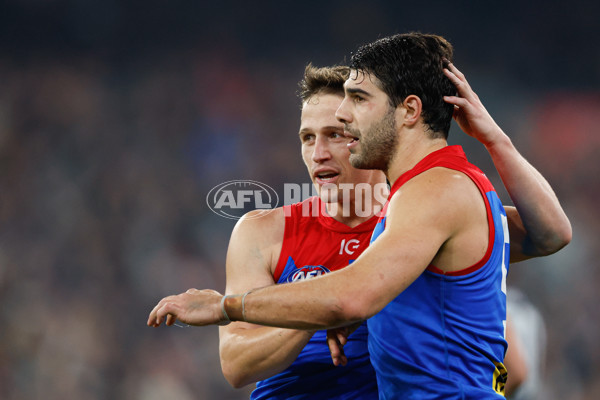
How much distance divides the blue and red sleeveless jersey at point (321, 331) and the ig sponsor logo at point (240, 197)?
3716 mm

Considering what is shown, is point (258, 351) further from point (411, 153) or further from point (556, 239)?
point (556, 239)

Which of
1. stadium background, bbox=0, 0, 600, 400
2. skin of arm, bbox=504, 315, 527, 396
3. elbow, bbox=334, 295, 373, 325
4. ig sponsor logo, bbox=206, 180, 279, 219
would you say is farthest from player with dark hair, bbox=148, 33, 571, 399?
stadium background, bbox=0, 0, 600, 400

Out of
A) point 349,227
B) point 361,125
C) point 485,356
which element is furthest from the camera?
point 349,227

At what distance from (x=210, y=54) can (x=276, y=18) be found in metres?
0.88

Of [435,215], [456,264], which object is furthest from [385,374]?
[435,215]

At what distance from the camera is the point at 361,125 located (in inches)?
92.5

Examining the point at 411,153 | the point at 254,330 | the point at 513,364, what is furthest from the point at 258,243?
the point at 513,364

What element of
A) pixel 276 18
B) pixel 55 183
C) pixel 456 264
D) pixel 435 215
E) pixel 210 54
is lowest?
pixel 456 264

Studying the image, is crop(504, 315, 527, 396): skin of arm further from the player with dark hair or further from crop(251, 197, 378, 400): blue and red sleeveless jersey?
crop(251, 197, 378, 400): blue and red sleeveless jersey

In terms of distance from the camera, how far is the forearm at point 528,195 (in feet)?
8.12

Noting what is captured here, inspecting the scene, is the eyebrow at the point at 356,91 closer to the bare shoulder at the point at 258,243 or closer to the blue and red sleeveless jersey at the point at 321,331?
the blue and red sleeveless jersey at the point at 321,331

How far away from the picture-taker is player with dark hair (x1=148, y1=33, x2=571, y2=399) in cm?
177

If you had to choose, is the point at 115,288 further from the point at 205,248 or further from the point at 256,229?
the point at 256,229

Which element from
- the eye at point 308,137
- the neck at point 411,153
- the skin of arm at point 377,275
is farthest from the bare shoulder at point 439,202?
the eye at point 308,137
